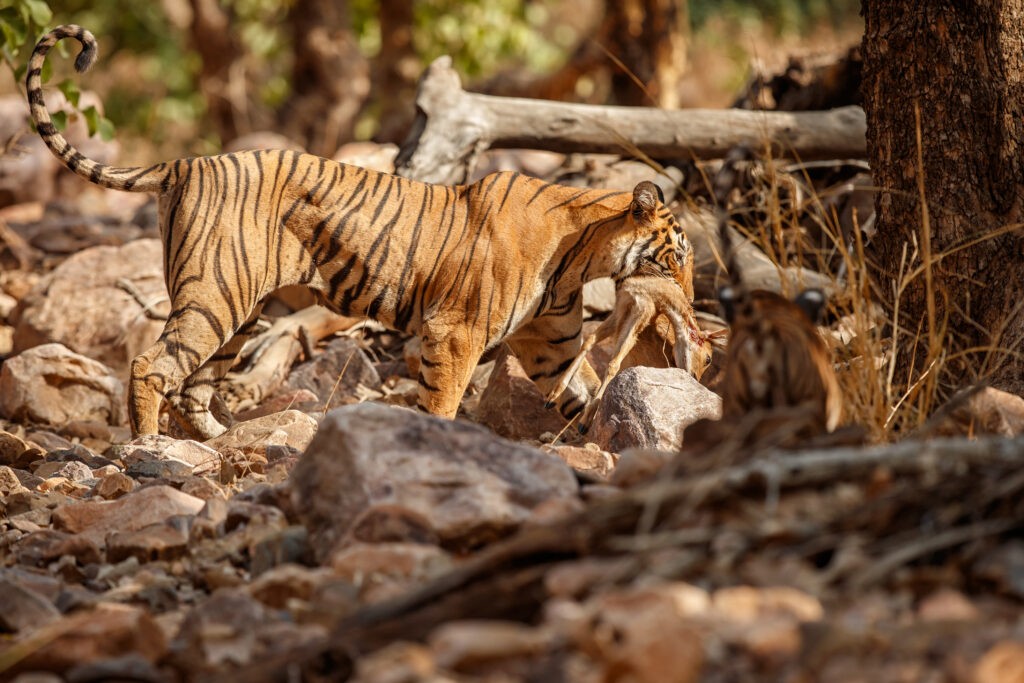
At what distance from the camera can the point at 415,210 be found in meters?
6.70

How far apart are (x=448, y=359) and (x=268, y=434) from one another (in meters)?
1.13

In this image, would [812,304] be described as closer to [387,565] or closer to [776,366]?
[776,366]

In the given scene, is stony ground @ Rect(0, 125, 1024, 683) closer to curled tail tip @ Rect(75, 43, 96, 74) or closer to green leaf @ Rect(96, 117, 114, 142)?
Answer: curled tail tip @ Rect(75, 43, 96, 74)

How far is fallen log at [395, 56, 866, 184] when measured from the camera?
328 inches

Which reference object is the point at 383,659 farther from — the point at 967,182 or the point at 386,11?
the point at 386,11

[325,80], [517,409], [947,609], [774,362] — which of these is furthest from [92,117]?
[325,80]

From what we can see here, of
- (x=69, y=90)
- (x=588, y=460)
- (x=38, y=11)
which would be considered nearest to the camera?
(x=588, y=460)

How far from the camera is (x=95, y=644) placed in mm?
2850

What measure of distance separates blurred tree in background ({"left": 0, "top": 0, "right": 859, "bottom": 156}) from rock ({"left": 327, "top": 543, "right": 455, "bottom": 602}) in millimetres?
8021

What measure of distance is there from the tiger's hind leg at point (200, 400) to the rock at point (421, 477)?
3.10 m

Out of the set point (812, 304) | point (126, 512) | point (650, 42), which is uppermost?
point (650, 42)

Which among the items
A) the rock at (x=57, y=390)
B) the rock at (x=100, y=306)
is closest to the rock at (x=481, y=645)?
the rock at (x=57, y=390)

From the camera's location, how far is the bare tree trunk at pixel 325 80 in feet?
52.5

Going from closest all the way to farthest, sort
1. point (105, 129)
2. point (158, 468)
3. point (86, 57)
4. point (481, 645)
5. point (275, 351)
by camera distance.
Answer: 1. point (481, 645)
2. point (158, 468)
3. point (86, 57)
4. point (105, 129)
5. point (275, 351)
